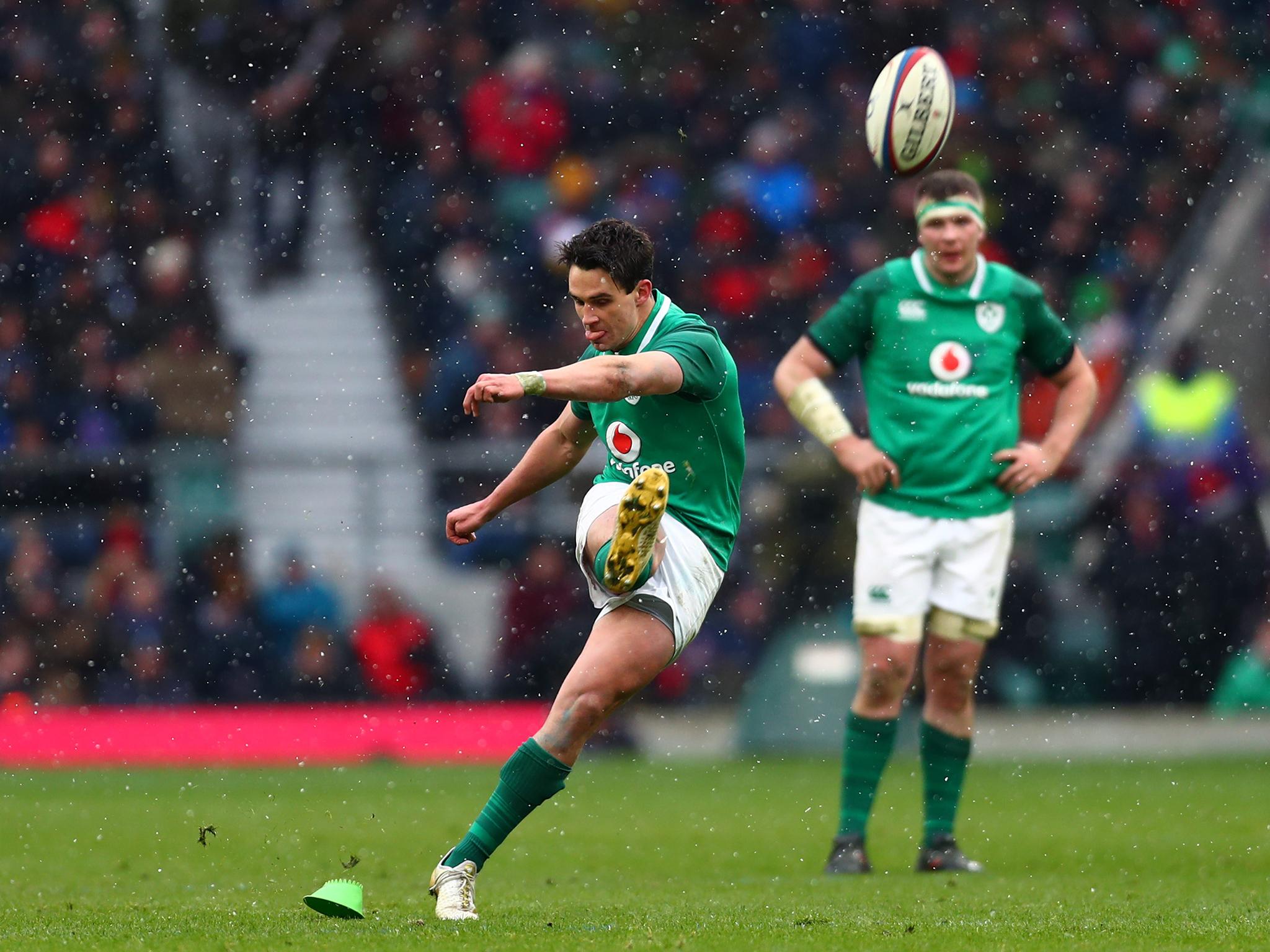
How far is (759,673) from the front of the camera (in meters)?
12.1

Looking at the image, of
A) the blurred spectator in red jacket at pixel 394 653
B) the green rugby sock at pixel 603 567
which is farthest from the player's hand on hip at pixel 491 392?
the blurred spectator in red jacket at pixel 394 653

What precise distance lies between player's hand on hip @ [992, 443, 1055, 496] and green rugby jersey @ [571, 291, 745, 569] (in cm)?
178

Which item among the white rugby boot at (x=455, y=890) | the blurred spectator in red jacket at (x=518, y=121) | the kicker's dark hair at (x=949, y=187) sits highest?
the blurred spectator in red jacket at (x=518, y=121)

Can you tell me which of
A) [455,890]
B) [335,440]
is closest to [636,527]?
[455,890]

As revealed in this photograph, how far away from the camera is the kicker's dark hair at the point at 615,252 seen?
513cm

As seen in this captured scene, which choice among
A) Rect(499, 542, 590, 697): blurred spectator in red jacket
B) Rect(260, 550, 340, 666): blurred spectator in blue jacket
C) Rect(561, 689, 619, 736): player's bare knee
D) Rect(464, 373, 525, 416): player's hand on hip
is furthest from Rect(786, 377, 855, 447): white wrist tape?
Rect(260, 550, 340, 666): blurred spectator in blue jacket

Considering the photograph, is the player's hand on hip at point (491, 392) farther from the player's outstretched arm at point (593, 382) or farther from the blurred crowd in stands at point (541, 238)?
the blurred crowd in stands at point (541, 238)

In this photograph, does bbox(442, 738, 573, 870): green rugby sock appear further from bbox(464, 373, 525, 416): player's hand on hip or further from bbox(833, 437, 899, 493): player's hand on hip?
bbox(833, 437, 899, 493): player's hand on hip

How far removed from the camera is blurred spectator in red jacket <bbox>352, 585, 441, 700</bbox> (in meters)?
12.4

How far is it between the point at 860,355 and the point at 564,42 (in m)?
9.64

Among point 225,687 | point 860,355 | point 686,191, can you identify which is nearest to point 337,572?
point 225,687

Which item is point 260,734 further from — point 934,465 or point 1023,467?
point 1023,467

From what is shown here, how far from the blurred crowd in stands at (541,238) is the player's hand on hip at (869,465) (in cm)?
542

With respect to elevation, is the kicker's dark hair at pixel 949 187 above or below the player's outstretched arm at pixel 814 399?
above
